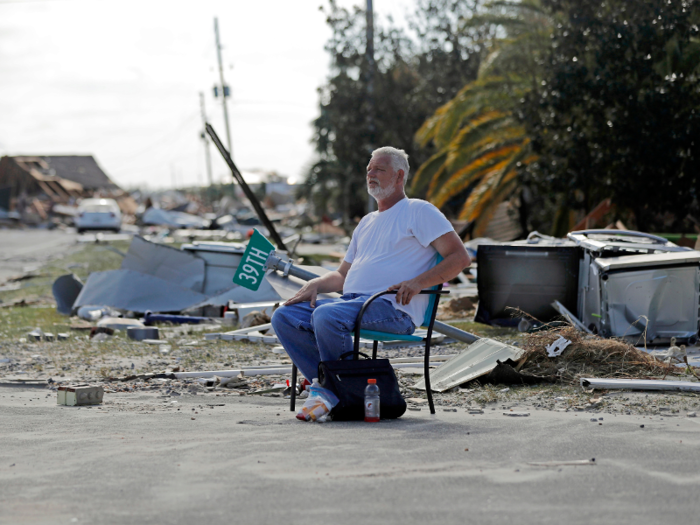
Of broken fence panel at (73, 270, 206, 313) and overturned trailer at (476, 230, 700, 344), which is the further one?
broken fence panel at (73, 270, 206, 313)

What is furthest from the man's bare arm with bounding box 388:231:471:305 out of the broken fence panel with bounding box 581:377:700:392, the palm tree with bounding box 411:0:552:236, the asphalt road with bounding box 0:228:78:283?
the asphalt road with bounding box 0:228:78:283

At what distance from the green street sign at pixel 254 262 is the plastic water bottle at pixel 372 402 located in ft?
9.47

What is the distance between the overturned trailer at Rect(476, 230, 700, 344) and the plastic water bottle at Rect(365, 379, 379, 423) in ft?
9.33

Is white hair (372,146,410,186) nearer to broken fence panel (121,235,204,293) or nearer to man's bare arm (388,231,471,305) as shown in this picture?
man's bare arm (388,231,471,305)

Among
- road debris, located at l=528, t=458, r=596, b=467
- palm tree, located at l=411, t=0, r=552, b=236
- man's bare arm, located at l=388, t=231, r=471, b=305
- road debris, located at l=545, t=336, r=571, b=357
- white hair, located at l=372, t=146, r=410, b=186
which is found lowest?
road debris, located at l=545, t=336, r=571, b=357

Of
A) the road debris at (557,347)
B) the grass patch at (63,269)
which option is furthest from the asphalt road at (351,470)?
the grass patch at (63,269)

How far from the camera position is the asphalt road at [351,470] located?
2.76 metres


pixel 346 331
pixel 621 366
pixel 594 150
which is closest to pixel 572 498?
pixel 346 331

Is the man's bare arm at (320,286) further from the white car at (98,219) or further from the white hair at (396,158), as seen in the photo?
the white car at (98,219)

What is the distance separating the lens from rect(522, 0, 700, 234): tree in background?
1329cm

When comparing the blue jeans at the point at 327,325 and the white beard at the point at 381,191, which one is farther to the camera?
the white beard at the point at 381,191

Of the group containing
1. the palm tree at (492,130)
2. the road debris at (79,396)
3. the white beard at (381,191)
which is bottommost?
the road debris at (79,396)

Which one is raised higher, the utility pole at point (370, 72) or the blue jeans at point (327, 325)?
the utility pole at point (370, 72)

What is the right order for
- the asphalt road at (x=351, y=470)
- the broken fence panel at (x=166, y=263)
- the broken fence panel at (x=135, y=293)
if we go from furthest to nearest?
the broken fence panel at (x=166, y=263)
the broken fence panel at (x=135, y=293)
the asphalt road at (x=351, y=470)
